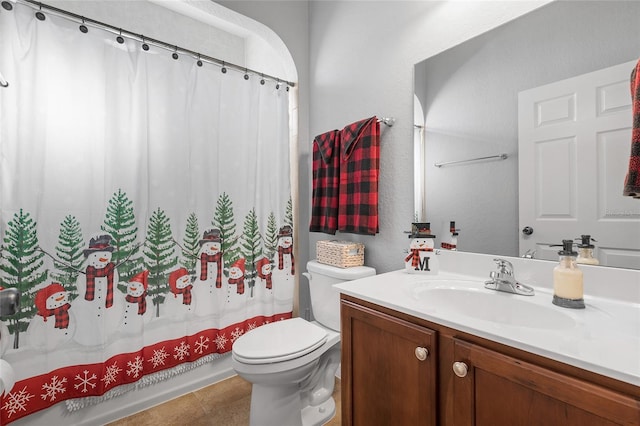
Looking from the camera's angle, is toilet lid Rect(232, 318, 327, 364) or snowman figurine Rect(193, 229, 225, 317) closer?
toilet lid Rect(232, 318, 327, 364)

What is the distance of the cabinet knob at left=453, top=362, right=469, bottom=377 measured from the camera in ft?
2.52

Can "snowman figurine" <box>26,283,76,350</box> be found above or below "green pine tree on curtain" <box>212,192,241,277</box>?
below

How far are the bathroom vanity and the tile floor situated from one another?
78 cm

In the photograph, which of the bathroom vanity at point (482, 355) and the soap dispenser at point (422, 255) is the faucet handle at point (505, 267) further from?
the soap dispenser at point (422, 255)

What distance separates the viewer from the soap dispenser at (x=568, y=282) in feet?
2.87

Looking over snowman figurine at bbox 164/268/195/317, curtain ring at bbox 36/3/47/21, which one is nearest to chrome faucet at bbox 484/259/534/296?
snowman figurine at bbox 164/268/195/317

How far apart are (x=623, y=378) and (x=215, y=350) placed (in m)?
1.86

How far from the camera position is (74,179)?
1.43m

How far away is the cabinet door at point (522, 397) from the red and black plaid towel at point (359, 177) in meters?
0.92

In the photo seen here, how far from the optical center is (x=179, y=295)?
171 cm

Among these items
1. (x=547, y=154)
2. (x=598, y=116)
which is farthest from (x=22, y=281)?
(x=598, y=116)

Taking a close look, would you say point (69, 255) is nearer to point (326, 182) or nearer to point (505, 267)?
point (326, 182)

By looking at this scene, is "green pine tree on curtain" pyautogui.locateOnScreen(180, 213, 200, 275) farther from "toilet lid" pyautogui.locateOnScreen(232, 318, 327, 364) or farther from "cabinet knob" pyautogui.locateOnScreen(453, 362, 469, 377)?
"cabinet knob" pyautogui.locateOnScreen(453, 362, 469, 377)

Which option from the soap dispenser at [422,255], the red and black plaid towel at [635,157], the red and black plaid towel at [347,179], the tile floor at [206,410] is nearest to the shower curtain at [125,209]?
the tile floor at [206,410]
